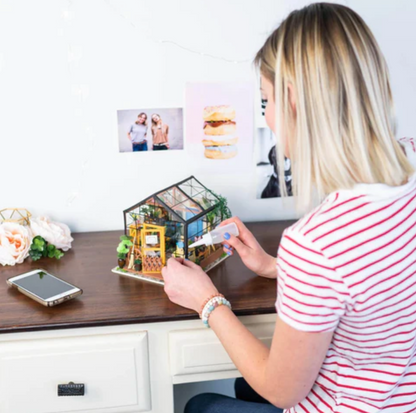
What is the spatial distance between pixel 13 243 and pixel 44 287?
21cm

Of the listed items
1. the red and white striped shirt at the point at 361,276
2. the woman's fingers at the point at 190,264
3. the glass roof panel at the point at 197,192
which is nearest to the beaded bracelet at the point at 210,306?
the woman's fingers at the point at 190,264

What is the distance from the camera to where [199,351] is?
3.40 ft

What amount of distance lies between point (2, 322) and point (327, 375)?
60 cm

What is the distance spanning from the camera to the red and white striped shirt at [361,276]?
0.69m

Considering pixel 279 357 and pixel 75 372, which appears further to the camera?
pixel 75 372

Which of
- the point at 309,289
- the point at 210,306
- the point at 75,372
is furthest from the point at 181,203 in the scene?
the point at 309,289

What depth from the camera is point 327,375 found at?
2.71 ft

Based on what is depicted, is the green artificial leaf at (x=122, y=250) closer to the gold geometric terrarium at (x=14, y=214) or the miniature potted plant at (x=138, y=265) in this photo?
the miniature potted plant at (x=138, y=265)

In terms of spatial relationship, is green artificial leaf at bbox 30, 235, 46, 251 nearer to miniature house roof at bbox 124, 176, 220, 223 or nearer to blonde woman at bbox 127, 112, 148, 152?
miniature house roof at bbox 124, 176, 220, 223

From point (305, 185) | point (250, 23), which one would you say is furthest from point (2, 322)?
point (250, 23)

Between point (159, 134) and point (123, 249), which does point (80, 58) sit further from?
point (123, 249)

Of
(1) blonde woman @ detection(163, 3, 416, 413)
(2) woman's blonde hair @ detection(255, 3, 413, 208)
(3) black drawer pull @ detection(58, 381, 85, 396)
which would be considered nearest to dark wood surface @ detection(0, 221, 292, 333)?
(3) black drawer pull @ detection(58, 381, 85, 396)

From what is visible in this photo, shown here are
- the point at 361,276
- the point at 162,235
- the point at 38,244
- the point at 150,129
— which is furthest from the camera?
the point at 150,129

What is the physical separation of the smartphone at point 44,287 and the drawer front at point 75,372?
0.27 ft
